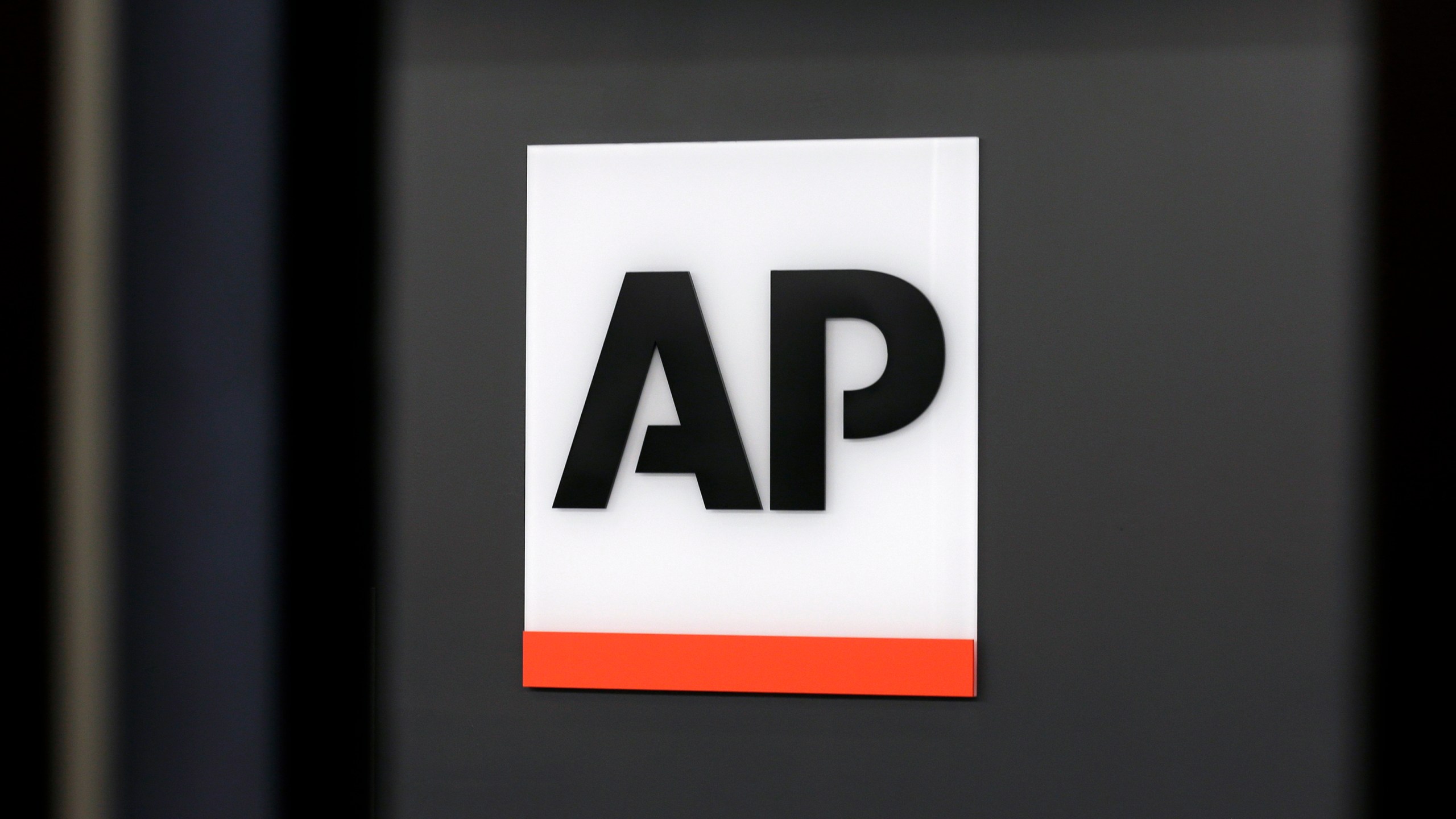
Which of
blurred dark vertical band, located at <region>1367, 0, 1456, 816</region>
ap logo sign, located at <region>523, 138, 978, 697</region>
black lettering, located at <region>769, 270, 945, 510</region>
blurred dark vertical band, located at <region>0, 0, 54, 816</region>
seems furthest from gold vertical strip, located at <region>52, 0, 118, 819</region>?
blurred dark vertical band, located at <region>1367, 0, 1456, 816</region>

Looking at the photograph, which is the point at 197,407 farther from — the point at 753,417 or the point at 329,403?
the point at 753,417

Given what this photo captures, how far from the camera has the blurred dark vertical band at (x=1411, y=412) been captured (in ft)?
5.61

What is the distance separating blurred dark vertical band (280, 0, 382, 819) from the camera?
6.02 ft

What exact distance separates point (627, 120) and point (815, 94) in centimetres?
43

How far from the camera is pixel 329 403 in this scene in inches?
73.0

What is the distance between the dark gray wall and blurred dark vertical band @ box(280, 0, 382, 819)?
0.04 meters

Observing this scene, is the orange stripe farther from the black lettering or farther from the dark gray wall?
the dark gray wall

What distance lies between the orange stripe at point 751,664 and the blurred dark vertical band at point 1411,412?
2.95 feet

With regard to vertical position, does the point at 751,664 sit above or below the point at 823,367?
below

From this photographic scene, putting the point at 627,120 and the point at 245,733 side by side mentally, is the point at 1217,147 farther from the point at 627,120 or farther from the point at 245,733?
the point at 245,733

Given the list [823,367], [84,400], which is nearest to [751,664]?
[823,367]

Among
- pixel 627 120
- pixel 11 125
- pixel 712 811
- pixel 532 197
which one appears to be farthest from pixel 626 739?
pixel 11 125

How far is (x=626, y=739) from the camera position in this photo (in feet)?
5.95

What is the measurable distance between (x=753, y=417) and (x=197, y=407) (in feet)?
3.98
